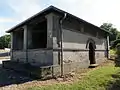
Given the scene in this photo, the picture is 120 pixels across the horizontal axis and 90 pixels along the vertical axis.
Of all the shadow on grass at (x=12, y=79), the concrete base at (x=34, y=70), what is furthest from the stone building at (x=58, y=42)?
the shadow on grass at (x=12, y=79)

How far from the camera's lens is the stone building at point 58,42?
10680 mm

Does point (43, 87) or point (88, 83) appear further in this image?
point (88, 83)

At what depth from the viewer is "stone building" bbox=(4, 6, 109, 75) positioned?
1068cm

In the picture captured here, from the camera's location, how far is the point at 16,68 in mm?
12984

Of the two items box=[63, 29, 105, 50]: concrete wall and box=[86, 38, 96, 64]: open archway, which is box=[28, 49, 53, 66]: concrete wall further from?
box=[86, 38, 96, 64]: open archway

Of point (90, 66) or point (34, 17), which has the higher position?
point (34, 17)

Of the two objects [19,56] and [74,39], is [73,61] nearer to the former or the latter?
[74,39]

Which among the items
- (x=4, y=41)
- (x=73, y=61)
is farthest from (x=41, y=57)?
(x=4, y=41)

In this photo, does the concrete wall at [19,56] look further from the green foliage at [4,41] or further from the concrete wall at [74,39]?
the green foliage at [4,41]

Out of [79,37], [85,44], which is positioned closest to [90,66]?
[85,44]

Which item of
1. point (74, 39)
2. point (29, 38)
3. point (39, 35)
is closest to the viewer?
point (74, 39)

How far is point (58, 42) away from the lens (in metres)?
10.8

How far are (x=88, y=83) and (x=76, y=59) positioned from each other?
417cm

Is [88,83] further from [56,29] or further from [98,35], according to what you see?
[98,35]
